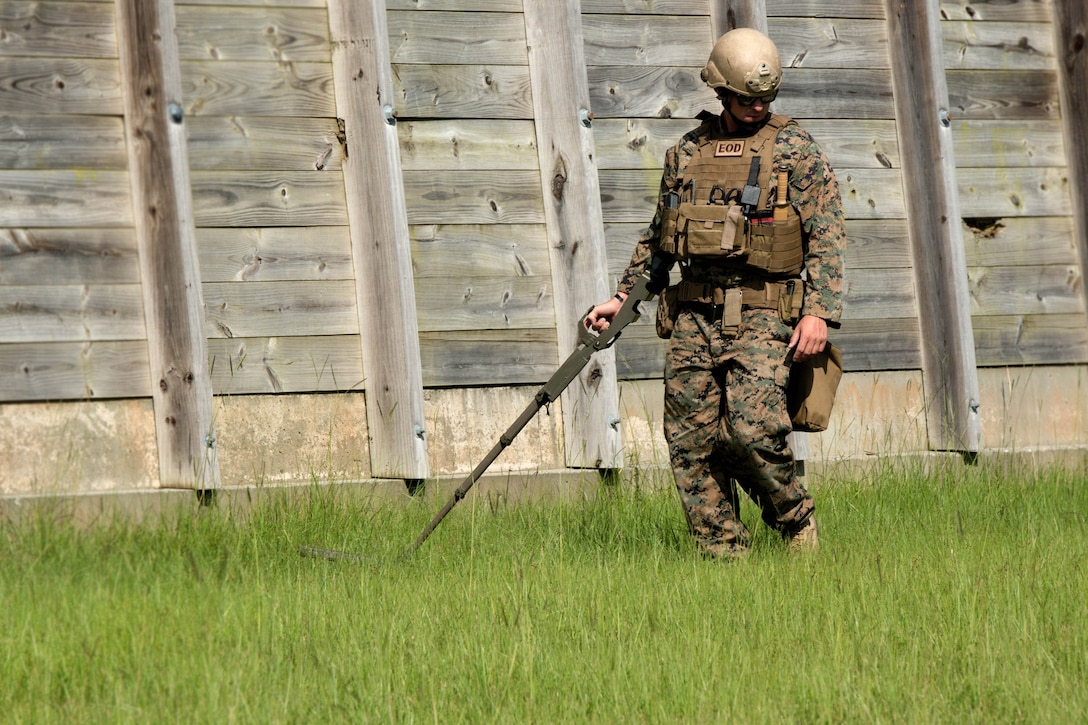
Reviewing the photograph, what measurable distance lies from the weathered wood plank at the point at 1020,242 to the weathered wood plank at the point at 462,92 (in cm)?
248

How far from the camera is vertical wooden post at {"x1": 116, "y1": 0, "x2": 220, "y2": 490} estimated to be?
5.20 meters

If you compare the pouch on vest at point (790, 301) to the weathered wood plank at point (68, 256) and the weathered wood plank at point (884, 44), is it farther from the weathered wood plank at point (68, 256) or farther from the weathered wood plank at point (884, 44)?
the weathered wood plank at point (68, 256)

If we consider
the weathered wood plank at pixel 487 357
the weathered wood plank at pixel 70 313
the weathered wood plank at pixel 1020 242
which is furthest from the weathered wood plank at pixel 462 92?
the weathered wood plank at pixel 1020 242

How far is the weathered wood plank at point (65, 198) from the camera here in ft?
17.0

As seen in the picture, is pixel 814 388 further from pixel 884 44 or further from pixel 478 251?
pixel 884 44

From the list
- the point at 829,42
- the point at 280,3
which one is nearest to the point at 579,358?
the point at 280,3

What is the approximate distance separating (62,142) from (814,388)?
3152 mm

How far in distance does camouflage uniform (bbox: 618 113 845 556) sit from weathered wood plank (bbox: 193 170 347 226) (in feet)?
5.37

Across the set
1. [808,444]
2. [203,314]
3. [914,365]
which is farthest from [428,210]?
[914,365]

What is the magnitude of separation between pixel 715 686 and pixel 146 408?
3.07m

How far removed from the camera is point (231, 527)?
4617 millimetres

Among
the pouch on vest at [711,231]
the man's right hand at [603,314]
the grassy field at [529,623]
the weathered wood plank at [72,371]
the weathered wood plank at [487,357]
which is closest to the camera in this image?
the grassy field at [529,623]

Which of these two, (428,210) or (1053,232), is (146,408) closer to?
(428,210)

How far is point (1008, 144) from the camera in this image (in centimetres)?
679
